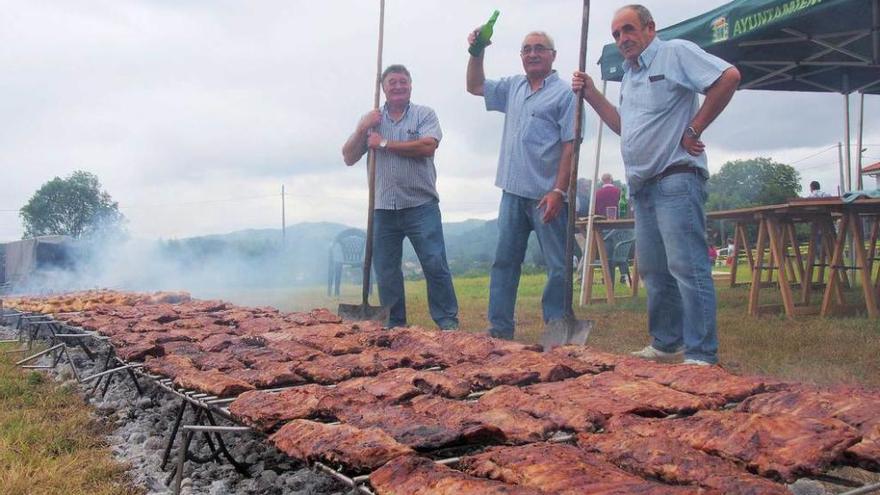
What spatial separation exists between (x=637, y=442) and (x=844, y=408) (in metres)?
0.70

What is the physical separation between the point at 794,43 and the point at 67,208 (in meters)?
33.0

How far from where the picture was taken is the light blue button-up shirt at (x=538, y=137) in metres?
5.63

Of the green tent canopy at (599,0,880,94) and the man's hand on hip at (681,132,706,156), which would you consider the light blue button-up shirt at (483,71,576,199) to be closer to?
the man's hand on hip at (681,132,706,156)

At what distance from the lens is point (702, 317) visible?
423 cm

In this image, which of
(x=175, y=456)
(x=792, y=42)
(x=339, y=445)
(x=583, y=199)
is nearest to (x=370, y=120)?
(x=175, y=456)

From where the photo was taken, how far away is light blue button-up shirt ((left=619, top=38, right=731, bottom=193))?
4.39 metres

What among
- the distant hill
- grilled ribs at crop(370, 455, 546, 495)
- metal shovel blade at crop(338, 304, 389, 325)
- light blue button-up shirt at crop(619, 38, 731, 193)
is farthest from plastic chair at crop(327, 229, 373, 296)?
grilled ribs at crop(370, 455, 546, 495)

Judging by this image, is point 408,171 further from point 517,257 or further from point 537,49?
point 537,49

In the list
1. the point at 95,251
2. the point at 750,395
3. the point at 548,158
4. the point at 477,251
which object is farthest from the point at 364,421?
the point at 477,251

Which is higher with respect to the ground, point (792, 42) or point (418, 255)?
point (792, 42)

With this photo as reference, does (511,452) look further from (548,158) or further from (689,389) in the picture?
(548,158)

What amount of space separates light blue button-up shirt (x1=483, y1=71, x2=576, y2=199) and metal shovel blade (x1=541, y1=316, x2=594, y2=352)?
136 centimetres

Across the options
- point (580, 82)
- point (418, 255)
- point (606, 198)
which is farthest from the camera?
point (606, 198)

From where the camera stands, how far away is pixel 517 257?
5.77 metres
